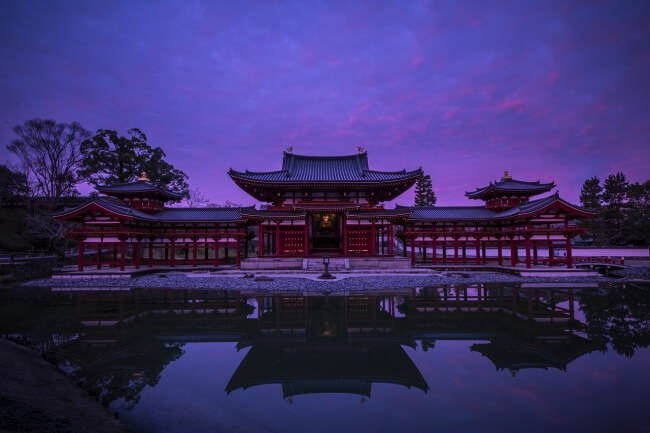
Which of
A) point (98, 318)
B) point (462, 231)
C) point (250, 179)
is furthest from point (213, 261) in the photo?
point (462, 231)

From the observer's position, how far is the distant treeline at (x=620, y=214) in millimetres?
35812

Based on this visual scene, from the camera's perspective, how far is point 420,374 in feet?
21.6

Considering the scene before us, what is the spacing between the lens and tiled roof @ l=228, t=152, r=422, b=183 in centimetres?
2631

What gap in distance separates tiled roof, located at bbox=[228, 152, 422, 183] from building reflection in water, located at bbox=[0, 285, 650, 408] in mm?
12831

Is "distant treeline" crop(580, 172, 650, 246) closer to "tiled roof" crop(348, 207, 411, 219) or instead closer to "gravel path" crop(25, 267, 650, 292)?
"gravel path" crop(25, 267, 650, 292)

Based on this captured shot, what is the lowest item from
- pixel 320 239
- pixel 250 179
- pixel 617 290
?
pixel 617 290

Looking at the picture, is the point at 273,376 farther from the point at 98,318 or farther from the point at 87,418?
the point at 98,318

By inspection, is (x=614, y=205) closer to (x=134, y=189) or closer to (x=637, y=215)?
(x=637, y=215)

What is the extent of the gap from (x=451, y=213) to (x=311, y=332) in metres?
23.5

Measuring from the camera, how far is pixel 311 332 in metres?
9.55

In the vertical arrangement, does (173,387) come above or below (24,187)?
below

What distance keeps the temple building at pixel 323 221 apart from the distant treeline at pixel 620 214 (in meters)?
18.5

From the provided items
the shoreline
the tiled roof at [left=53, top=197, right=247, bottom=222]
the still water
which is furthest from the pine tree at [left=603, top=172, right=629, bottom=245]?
the shoreline

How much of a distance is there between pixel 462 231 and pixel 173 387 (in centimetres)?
2705
